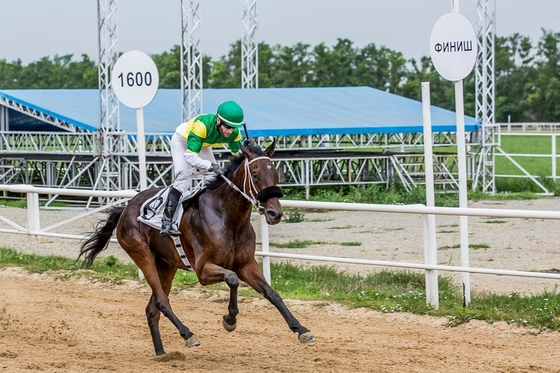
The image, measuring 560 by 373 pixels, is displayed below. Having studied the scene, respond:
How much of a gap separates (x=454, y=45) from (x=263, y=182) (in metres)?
3.06

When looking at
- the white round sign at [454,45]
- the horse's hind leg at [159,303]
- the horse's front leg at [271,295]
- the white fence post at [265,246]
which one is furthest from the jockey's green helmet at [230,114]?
the white fence post at [265,246]

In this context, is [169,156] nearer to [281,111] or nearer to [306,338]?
[281,111]

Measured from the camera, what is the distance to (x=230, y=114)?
7.31m

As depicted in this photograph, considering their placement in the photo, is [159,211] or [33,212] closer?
[159,211]

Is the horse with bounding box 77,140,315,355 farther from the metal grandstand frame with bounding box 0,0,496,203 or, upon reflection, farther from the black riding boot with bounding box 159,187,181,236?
the metal grandstand frame with bounding box 0,0,496,203

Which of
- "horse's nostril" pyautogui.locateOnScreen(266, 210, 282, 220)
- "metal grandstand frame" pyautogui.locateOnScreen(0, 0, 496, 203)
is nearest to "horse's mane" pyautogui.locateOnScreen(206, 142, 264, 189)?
"horse's nostril" pyautogui.locateOnScreen(266, 210, 282, 220)

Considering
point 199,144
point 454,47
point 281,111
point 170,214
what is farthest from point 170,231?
point 281,111

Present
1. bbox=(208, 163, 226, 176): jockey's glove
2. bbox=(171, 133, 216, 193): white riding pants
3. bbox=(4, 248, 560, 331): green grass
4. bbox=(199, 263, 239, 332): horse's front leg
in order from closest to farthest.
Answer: bbox=(199, 263, 239, 332): horse's front leg < bbox=(208, 163, 226, 176): jockey's glove < bbox=(171, 133, 216, 193): white riding pants < bbox=(4, 248, 560, 331): green grass

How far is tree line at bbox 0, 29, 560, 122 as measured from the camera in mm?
80625

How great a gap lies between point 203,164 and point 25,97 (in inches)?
688

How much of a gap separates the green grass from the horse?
87.4 inches

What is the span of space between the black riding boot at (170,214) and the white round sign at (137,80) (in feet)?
11.2

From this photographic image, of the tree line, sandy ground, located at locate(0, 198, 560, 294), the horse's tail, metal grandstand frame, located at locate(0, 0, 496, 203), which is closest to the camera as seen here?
the horse's tail

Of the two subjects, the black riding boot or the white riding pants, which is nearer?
the black riding boot
